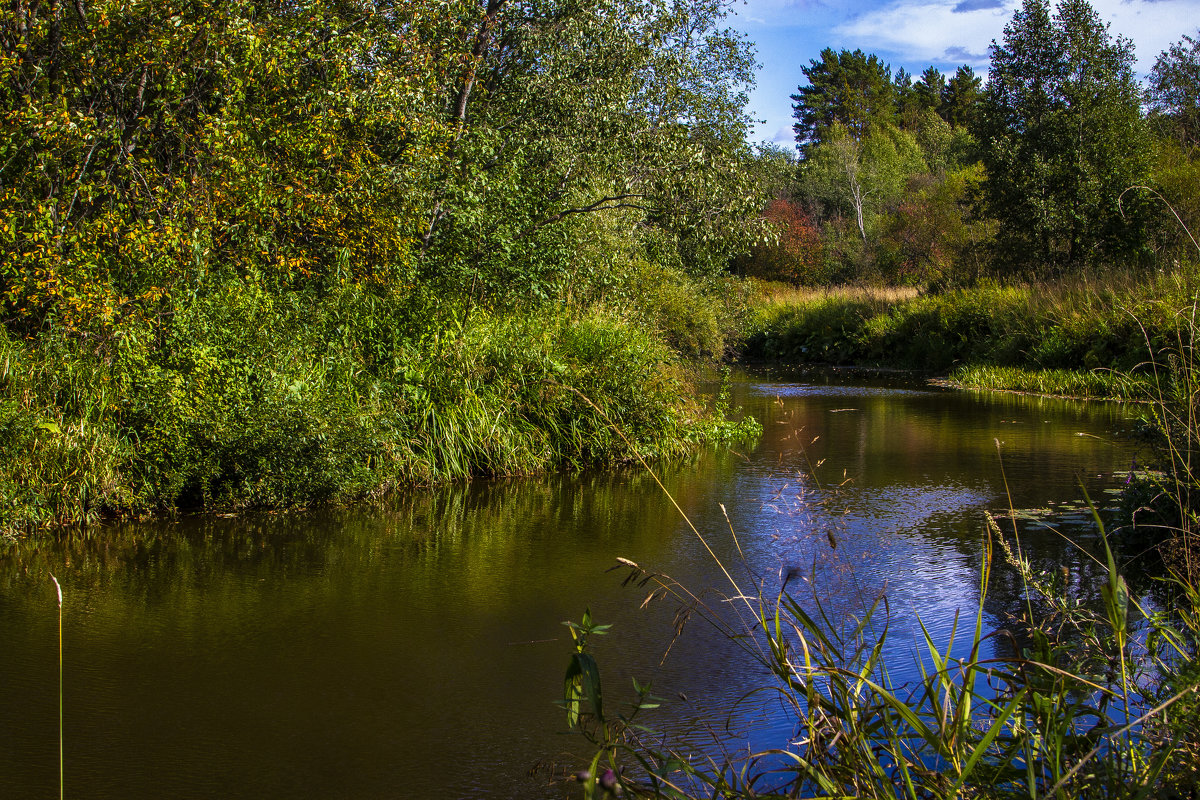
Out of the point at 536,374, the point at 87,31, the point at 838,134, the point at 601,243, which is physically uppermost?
the point at 838,134

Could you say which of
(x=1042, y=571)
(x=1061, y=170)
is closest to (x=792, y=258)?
(x=1061, y=170)

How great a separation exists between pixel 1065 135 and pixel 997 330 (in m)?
4.90

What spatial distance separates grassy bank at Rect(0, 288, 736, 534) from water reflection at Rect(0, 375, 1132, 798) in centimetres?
35

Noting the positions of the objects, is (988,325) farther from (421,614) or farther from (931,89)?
(931,89)

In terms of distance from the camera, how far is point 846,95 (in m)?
65.8

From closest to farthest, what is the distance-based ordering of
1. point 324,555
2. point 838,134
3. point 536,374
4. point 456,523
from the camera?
point 324,555 → point 456,523 → point 536,374 → point 838,134

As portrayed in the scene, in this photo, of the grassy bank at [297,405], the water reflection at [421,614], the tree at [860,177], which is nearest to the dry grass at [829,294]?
the tree at [860,177]

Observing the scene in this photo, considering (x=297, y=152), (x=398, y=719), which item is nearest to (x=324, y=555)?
(x=398, y=719)

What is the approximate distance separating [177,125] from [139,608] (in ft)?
15.7

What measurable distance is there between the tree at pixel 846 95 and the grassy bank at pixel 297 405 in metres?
58.3

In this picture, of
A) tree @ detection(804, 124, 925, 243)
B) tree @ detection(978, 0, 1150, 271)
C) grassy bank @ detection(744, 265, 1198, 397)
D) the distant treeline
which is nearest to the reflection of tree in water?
grassy bank @ detection(744, 265, 1198, 397)

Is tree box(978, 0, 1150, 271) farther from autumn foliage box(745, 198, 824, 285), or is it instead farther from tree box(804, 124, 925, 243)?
tree box(804, 124, 925, 243)

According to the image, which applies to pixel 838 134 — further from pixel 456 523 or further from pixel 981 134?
pixel 456 523

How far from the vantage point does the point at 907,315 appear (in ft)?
86.4
